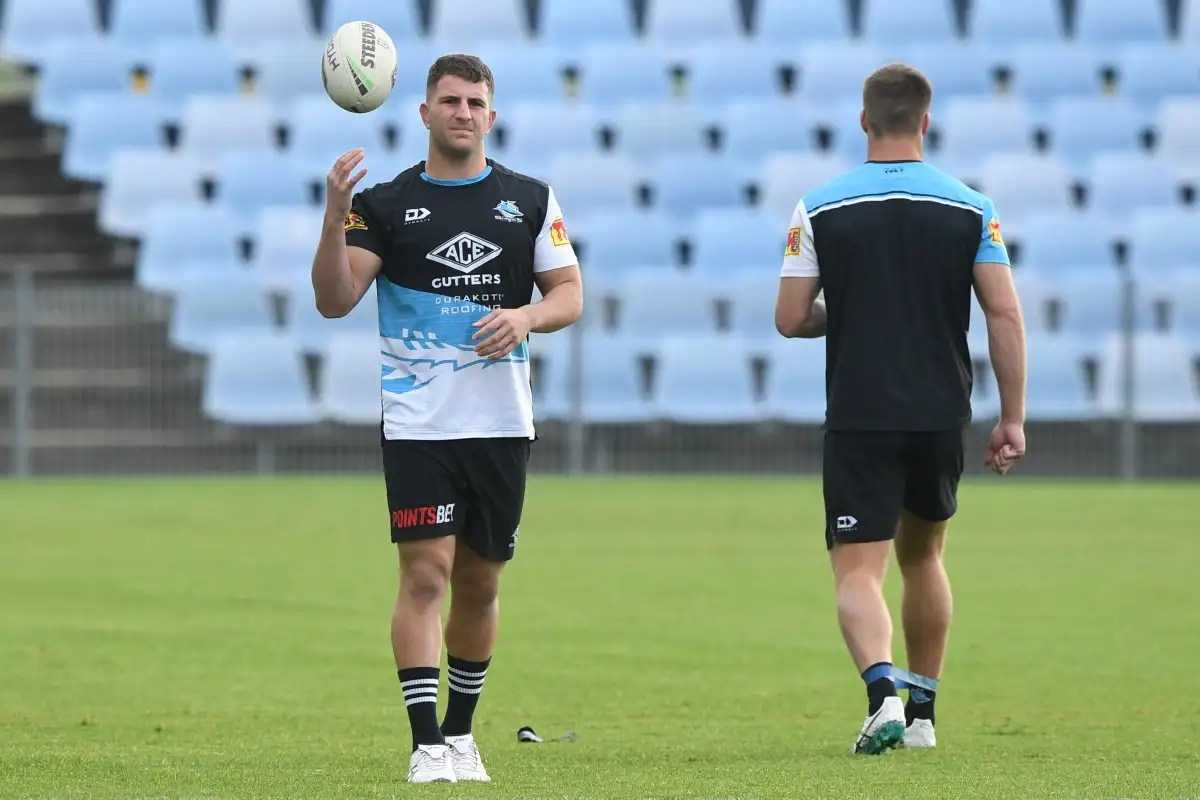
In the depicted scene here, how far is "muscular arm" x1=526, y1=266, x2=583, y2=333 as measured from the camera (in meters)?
5.59

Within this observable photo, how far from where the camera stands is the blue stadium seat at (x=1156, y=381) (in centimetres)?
1955

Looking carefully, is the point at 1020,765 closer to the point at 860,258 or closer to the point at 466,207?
the point at 860,258

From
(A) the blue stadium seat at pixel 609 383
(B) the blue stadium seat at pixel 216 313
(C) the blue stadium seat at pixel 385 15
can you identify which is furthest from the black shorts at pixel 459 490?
(C) the blue stadium seat at pixel 385 15

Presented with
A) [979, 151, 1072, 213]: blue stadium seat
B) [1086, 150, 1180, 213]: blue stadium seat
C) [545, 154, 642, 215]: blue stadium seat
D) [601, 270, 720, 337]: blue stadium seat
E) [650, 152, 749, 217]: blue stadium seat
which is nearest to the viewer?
[601, 270, 720, 337]: blue stadium seat

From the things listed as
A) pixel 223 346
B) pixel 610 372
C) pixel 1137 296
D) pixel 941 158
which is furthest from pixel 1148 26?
pixel 223 346

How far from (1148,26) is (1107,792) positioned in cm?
2076

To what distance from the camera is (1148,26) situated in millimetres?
24062

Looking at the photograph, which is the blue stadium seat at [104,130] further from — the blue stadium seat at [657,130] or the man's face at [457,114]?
the man's face at [457,114]

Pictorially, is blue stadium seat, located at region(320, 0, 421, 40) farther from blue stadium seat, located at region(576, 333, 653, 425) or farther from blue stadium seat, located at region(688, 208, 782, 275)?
blue stadium seat, located at region(576, 333, 653, 425)

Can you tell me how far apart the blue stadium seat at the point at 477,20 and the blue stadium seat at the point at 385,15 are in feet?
1.23

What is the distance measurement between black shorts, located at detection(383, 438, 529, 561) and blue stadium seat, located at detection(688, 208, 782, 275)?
15.4 m

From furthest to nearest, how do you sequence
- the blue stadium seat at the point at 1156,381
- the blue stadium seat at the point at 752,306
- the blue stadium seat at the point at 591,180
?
the blue stadium seat at the point at 591,180 → the blue stadium seat at the point at 752,306 → the blue stadium seat at the point at 1156,381

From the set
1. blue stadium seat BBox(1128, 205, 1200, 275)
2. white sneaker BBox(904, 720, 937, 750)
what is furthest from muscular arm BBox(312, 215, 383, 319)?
blue stadium seat BBox(1128, 205, 1200, 275)

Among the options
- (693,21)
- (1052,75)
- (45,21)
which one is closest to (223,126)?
(45,21)
